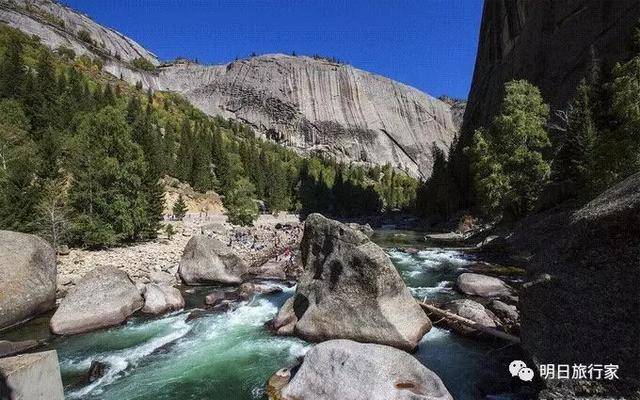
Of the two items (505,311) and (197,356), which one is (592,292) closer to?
(505,311)

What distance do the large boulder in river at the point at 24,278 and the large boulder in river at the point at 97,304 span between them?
1.54 meters

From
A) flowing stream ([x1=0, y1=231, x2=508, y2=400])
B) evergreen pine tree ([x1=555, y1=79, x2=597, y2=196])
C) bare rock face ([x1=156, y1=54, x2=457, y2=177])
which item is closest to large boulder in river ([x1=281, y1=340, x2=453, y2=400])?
flowing stream ([x1=0, y1=231, x2=508, y2=400])

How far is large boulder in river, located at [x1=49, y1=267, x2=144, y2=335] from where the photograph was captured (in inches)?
515

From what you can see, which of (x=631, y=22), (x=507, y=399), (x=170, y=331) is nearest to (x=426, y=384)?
(x=507, y=399)

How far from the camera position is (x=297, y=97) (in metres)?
145

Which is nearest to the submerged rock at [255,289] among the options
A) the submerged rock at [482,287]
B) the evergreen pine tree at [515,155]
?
the submerged rock at [482,287]

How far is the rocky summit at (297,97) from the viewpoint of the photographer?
14500cm

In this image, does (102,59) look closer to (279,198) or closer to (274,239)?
(279,198)

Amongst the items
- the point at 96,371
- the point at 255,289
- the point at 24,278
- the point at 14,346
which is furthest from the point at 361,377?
the point at 24,278

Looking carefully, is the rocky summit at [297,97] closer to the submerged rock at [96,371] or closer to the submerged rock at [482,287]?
the submerged rock at [482,287]

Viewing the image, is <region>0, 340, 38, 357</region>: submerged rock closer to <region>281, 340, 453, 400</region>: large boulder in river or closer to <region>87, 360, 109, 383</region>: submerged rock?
<region>87, 360, 109, 383</region>: submerged rock

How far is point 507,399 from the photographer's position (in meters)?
8.00

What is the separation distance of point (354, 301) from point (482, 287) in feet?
25.4

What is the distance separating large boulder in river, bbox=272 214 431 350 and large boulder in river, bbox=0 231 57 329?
9.86 metres
